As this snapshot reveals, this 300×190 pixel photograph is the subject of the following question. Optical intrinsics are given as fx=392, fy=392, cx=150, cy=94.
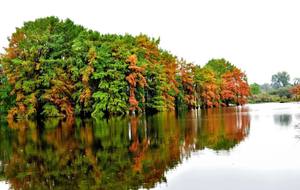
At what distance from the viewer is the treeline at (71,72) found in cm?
4053

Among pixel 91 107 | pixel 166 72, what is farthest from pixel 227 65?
pixel 91 107

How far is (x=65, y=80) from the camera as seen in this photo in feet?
136

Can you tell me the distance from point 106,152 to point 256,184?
666 centimetres

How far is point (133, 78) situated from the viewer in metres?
41.8

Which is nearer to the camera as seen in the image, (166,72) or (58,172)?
(58,172)

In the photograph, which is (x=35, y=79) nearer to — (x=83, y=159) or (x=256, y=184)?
(x=83, y=159)

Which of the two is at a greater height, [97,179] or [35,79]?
[35,79]

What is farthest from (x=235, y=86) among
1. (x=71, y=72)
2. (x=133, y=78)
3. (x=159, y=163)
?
(x=159, y=163)

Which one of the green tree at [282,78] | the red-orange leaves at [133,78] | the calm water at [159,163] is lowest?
the calm water at [159,163]

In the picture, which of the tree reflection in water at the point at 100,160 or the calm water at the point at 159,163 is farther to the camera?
the tree reflection in water at the point at 100,160

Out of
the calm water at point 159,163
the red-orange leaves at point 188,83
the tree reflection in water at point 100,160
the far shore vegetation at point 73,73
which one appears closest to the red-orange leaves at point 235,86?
the red-orange leaves at point 188,83

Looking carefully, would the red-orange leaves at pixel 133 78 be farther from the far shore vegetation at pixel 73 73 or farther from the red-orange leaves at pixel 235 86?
the red-orange leaves at pixel 235 86

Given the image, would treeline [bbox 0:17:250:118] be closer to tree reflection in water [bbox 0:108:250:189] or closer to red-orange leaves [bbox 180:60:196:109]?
red-orange leaves [bbox 180:60:196:109]

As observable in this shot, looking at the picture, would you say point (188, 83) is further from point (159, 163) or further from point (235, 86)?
point (159, 163)
